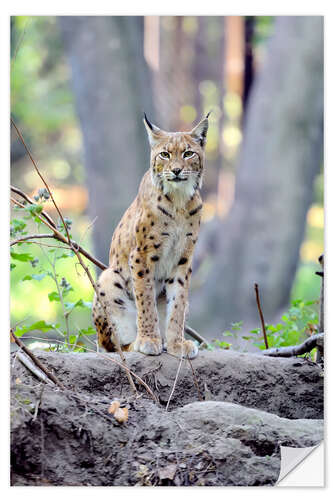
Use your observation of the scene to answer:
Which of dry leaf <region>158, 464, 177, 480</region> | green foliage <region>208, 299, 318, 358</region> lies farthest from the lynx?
dry leaf <region>158, 464, 177, 480</region>

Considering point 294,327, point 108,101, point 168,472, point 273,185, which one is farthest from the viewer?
point 273,185

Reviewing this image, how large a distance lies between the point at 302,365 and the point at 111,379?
1.10 meters

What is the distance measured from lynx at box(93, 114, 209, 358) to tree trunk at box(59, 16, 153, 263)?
76.7 inches

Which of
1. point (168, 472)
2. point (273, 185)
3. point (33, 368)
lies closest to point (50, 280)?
point (33, 368)

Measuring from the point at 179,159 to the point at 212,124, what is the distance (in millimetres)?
1495

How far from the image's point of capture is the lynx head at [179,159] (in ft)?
11.9

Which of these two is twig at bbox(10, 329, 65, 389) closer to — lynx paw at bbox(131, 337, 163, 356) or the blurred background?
lynx paw at bbox(131, 337, 163, 356)

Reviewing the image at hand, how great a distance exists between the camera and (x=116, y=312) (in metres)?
3.95

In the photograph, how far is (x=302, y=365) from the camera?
3703 mm

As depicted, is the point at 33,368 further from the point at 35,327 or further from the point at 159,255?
the point at 159,255

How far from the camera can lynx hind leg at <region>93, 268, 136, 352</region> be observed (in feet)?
12.9

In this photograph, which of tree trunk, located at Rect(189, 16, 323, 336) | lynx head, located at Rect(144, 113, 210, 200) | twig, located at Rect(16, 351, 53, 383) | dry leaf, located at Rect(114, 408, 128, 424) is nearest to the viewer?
dry leaf, located at Rect(114, 408, 128, 424)

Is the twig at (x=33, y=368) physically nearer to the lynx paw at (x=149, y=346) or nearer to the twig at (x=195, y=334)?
the lynx paw at (x=149, y=346)

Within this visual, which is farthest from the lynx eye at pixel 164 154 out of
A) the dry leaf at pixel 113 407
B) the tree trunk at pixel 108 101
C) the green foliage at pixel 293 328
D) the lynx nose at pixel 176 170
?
the tree trunk at pixel 108 101
